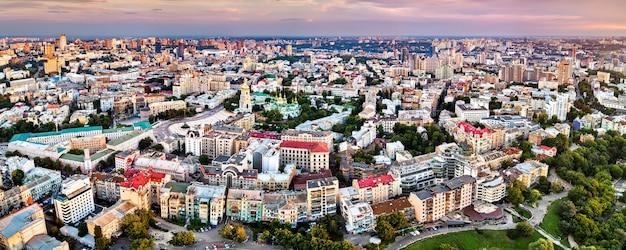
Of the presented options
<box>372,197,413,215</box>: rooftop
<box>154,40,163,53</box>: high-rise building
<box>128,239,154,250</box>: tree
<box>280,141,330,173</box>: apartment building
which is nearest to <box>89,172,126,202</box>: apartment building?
<box>128,239,154,250</box>: tree

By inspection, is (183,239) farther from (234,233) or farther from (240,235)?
(240,235)

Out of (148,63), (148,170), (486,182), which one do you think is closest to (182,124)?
(148,170)

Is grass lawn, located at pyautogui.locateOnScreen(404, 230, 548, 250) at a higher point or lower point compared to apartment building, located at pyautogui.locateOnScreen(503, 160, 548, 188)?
lower

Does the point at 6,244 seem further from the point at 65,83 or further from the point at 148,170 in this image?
the point at 65,83

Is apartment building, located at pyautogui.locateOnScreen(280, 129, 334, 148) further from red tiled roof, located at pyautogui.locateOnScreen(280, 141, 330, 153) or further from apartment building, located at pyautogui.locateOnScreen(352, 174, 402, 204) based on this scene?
apartment building, located at pyautogui.locateOnScreen(352, 174, 402, 204)

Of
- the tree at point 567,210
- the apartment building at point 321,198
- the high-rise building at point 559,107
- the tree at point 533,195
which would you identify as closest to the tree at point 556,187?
the tree at point 533,195

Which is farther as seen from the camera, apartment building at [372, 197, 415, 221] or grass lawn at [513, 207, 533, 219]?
grass lawn at [513, 207, 533, 219]

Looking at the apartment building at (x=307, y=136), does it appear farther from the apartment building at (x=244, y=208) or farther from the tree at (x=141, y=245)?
the tree at (x=141, y=245)

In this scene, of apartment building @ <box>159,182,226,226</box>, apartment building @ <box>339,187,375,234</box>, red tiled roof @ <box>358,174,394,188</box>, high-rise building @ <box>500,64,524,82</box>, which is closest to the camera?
apartment building @ <box>339,187,375,234</box>
